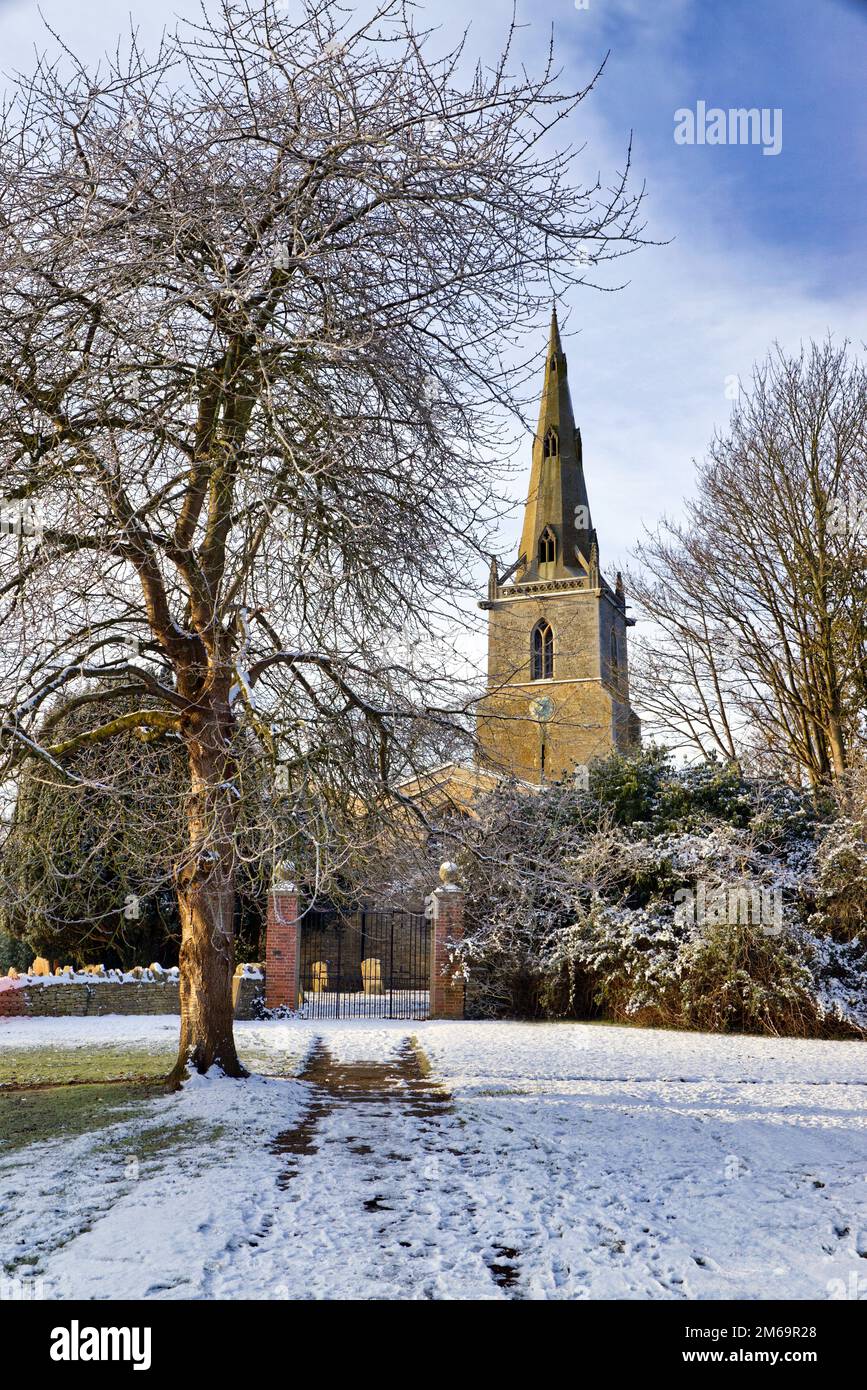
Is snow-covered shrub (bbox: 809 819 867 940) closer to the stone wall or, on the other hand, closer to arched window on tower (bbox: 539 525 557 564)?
the stone wall

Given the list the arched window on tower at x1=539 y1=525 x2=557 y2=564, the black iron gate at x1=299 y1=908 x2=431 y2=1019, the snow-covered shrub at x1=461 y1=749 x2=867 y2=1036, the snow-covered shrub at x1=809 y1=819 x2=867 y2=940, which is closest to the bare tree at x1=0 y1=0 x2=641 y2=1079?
the snow-covered shrub at x1=461 y1=749 x2=867 y2=1036

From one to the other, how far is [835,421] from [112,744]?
1359cm

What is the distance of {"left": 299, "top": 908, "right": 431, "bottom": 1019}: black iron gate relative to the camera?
21375 mm

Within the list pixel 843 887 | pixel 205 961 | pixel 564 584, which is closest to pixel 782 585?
pixel 843 887

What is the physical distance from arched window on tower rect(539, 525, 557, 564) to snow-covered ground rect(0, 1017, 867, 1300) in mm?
35524

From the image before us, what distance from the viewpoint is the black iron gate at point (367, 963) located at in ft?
70.1

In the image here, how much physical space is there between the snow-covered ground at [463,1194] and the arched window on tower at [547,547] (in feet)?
117

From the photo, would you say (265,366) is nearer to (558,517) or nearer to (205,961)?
(205,961)

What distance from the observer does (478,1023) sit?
53.2 ft

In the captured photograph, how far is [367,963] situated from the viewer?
2375 cm

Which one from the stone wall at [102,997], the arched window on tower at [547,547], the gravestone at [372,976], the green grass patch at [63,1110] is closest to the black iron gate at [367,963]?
the gravestone at [372,976]

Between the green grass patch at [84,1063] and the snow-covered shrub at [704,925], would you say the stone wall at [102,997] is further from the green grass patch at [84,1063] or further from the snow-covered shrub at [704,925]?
the green grass patch at [84,1063]
